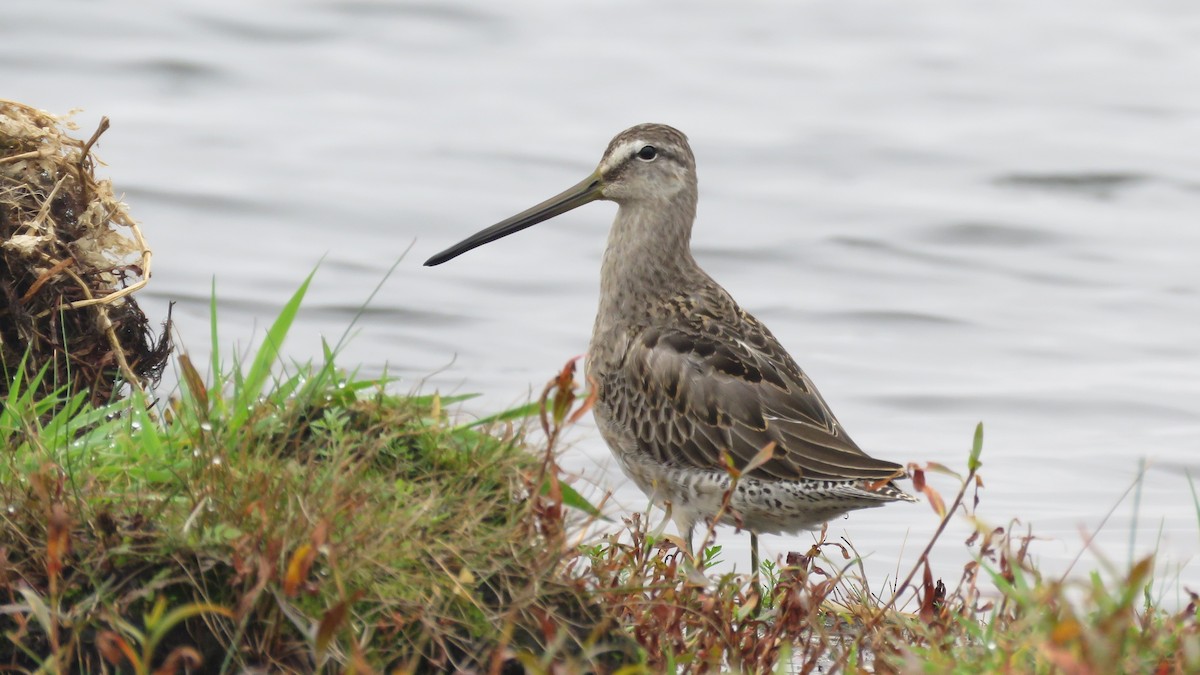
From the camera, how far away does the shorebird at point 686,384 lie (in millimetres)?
5480

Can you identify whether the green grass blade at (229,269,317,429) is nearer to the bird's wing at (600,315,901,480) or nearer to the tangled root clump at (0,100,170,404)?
the tangled root clump at (0,100,170,404)

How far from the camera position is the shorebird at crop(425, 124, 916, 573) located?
548cm

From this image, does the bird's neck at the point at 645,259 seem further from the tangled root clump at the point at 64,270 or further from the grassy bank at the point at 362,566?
the grassy bank at the point at 362,566

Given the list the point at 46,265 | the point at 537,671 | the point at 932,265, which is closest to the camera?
the point at 537,671

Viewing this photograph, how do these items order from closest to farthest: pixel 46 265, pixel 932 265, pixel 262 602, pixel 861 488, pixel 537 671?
pixel 537 671 < pixel 262 602 < pixel 46 265 < pixel 861 488 < pixel 932 265

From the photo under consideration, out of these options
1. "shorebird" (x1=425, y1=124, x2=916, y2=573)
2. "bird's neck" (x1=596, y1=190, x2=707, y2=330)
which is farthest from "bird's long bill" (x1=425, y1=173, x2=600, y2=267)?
"bird's neck" (x1=596, y1=190, x2=707, y2=330)

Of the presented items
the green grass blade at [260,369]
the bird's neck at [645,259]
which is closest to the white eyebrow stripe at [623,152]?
the bird's neck at [645,259]

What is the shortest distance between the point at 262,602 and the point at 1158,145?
11074 millimetres

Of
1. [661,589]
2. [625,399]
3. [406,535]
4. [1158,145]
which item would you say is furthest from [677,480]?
[1158,145]

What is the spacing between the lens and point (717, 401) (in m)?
5.81

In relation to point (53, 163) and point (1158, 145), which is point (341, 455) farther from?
point (1158, 145)

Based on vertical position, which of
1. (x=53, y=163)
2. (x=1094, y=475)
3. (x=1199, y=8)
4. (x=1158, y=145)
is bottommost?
(x=1094, y=475)

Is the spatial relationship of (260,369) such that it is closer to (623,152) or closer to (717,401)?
(717,401)

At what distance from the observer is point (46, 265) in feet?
15.9
